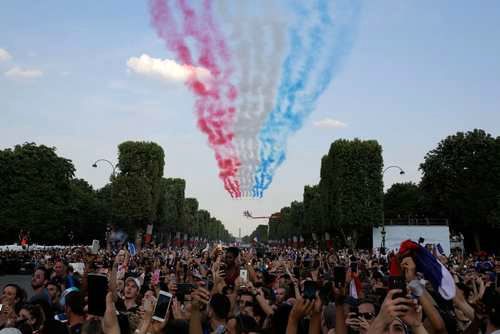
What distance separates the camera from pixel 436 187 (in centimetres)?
5997

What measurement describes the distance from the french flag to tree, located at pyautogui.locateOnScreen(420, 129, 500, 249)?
178 ft

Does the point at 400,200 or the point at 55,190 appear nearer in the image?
the point at 55,190

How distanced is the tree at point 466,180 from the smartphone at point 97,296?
181ft

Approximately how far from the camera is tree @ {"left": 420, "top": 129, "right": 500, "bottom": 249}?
5512 cm

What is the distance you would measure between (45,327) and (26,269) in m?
37.0

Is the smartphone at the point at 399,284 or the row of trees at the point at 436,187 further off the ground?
the row of trees at the point at 436,187

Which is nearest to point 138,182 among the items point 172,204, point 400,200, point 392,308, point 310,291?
point 172,204

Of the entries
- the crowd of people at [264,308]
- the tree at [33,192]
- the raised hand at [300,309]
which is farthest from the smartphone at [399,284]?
the tree at [33,192]

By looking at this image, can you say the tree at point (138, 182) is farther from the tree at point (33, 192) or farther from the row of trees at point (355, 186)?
the row of trees at point (355, 186)

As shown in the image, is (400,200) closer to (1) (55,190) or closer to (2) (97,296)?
(1) (55,190)

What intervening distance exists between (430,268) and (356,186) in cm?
5086

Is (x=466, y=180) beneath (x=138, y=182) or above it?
above

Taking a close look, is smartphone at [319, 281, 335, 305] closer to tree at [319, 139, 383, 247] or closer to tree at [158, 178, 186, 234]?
tree at [319, 139, 383, 247]

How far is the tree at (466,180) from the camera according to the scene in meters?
55.1
